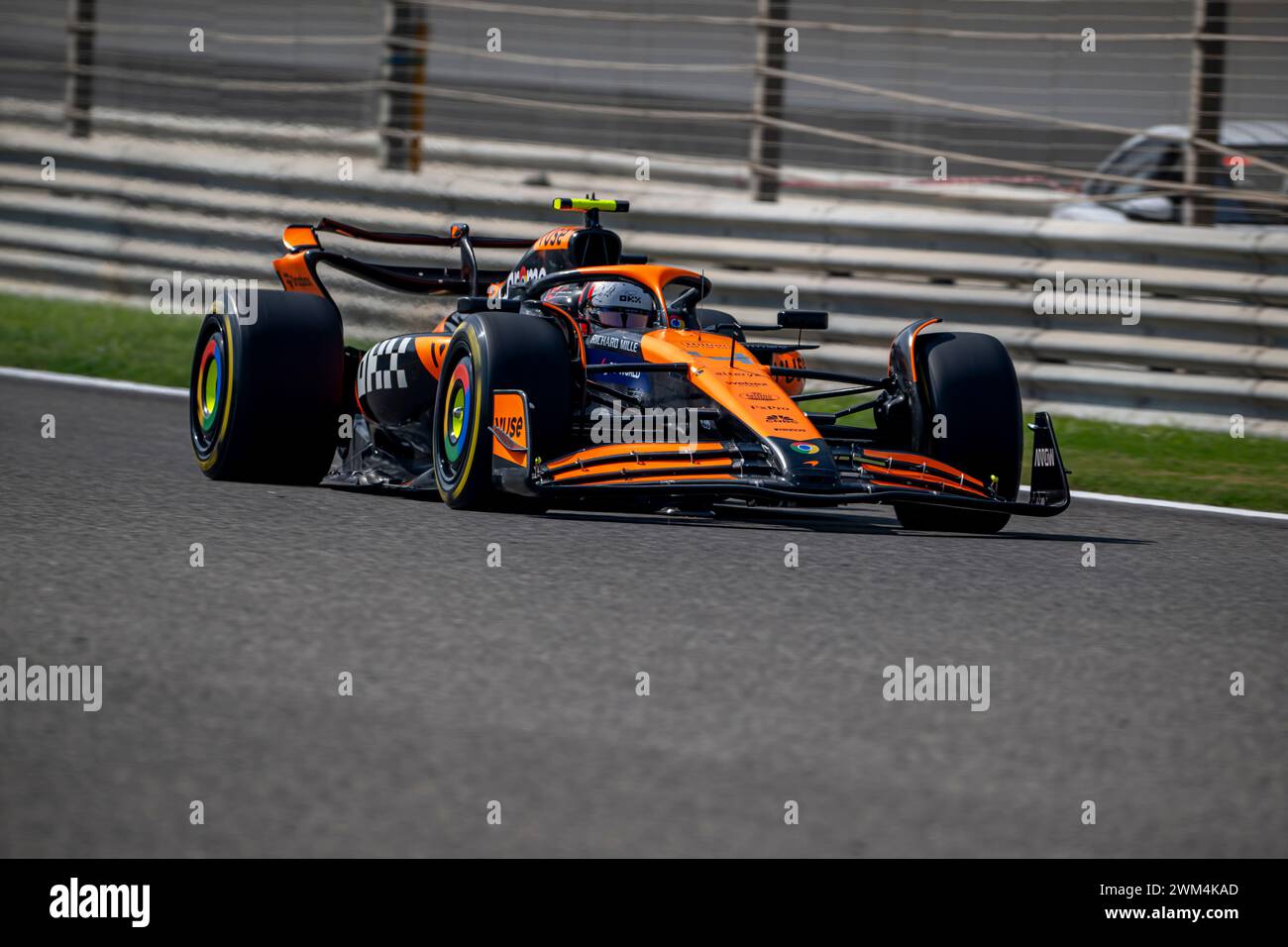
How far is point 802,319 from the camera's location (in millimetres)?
8164

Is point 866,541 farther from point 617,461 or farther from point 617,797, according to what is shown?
point 617,797

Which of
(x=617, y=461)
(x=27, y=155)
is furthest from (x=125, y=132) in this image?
(x=617, y=461)

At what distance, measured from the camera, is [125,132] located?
617 inches

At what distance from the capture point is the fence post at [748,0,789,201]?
40.5 feet

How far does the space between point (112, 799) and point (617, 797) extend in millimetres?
954

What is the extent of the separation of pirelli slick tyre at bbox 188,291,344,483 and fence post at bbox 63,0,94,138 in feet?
25.5

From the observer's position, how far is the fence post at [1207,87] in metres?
11.0

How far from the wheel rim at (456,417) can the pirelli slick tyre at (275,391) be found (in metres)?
0.84
